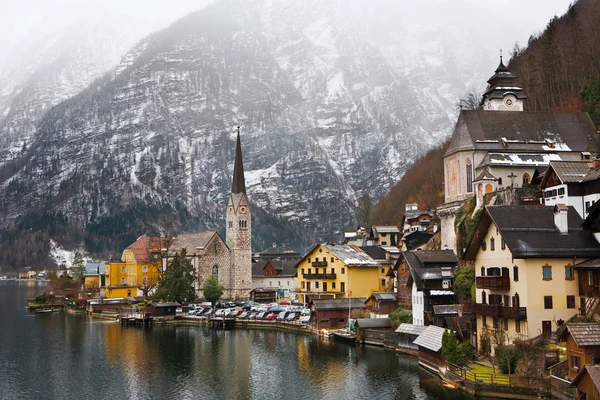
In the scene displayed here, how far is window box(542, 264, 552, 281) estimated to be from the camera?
4419 centimetres

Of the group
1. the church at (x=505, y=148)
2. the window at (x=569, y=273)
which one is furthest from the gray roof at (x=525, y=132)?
the window at (x=569, y=273)

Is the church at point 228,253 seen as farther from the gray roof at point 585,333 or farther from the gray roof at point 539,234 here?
the gray roof at point 585,333

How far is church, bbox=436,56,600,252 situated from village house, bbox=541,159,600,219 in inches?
669

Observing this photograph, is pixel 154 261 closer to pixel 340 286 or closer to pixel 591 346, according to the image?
pixel 340 286

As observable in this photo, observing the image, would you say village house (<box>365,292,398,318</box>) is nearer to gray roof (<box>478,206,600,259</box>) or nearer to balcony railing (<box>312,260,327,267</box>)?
balcony railing (<box>312,260,327,267</box>)

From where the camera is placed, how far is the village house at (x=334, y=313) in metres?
76.7

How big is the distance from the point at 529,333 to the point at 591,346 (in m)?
7.66

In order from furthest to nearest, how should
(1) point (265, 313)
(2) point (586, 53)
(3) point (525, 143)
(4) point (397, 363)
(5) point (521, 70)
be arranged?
1. (5) point (521, 70)
2. (2) point (586, 53)
3. (1) point (265, 313)
4. (3) point (525, 143)
5. (4) point (397, 363)

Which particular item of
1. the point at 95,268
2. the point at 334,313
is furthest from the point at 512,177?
the point at 95,268

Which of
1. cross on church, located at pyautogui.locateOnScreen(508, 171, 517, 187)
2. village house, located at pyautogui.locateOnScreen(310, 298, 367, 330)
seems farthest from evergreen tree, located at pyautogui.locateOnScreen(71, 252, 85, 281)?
cross on church, located at pyautogui.locateOnScreen(508, 171, 517, 187)

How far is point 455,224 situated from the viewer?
7294 centimetres

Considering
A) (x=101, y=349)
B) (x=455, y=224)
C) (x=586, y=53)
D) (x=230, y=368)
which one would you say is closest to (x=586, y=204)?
(x=455, y=224)

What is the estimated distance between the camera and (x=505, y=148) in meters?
74.1

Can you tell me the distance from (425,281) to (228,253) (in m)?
62.4
